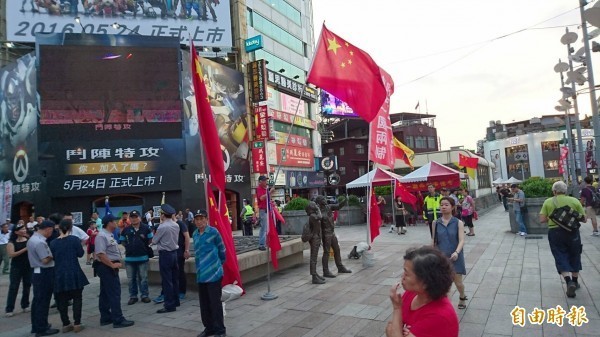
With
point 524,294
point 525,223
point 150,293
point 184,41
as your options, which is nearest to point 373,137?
point 524,294

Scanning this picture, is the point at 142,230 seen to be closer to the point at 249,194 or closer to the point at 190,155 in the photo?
the point at 190,155

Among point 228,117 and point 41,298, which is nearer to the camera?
point 41,298

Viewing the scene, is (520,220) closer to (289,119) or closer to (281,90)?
(289,119)

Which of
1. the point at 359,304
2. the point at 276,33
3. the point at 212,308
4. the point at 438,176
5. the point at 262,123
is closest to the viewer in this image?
the point at 212,308

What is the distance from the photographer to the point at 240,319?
6195 millimetres

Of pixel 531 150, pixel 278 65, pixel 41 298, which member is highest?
pixel 278 65

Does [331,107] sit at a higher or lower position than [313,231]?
higher

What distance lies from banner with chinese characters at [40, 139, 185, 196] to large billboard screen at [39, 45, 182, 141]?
585mm

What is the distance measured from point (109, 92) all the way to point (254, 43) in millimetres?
10981

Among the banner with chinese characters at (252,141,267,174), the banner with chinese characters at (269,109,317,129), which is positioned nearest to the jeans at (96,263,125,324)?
the banner with chinese characters at (252,141,267,174)

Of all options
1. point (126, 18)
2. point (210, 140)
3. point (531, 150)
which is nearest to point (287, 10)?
point (126, 18)

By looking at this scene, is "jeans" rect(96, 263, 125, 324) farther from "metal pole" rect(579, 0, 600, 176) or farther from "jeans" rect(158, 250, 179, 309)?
"metal pole" rect(579, 0, 600, 176)

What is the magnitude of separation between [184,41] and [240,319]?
2468 centimetres

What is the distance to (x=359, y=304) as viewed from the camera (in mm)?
6516
